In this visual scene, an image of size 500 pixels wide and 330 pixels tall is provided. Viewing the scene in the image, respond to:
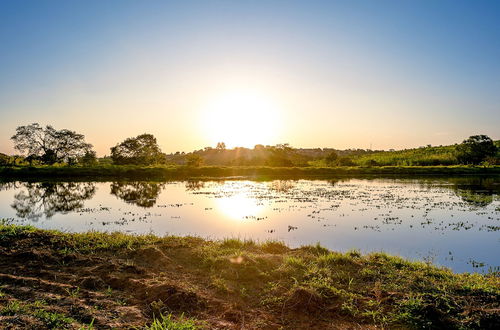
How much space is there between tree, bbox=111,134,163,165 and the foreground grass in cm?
6236

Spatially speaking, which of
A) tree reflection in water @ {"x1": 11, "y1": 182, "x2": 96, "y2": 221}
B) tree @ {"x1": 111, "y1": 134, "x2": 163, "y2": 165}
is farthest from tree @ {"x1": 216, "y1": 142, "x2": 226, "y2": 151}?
tree reflection in water @ {"x1": 11, "y1": 182, "x2": 96, "y2": 221}

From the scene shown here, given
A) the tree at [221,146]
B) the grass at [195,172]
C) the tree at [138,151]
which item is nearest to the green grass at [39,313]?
the grass at [195,172]

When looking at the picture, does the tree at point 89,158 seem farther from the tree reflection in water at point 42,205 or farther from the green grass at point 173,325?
the green grass at point 173,325

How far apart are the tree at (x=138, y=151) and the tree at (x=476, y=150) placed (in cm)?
7226

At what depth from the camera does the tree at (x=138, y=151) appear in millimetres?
68812

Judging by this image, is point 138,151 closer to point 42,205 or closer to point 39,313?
point 42,205

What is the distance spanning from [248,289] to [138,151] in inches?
2720

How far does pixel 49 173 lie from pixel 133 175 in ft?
47.0

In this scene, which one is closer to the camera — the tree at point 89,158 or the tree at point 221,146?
the tree at point 89,158

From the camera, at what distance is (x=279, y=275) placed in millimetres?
7406

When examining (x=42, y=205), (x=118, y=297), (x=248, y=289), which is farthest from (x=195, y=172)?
(x=118, y=297)

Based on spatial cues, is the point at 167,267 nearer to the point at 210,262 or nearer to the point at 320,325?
the point at 210,262

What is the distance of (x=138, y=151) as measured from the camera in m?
70.6

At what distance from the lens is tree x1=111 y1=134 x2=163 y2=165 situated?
68.8 meters
